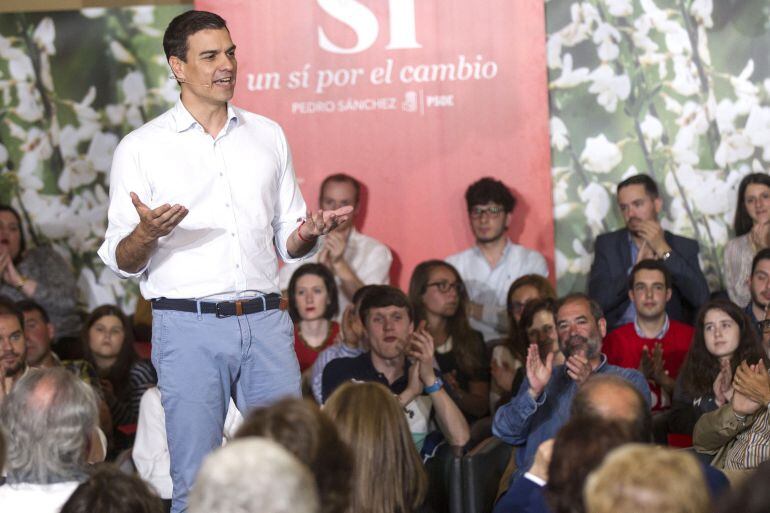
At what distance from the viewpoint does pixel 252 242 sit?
3.46 m

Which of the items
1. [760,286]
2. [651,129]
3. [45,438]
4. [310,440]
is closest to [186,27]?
[45,438]

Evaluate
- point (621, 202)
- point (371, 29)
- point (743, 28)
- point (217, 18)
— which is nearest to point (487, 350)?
point (621, 202)

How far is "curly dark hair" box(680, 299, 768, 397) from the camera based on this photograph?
4.83 metres

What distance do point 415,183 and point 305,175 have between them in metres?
0.54

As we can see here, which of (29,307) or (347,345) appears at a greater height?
(29,307)

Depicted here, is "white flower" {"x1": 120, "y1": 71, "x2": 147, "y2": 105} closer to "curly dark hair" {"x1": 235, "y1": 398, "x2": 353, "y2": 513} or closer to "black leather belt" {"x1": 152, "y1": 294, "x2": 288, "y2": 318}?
"black leather belt" {"x1": 152, "y1": 294, "x2": 288, "y2": 318}

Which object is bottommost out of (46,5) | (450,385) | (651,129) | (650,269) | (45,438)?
(450,385)

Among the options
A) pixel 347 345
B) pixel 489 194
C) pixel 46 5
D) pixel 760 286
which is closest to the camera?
pixel 347 345

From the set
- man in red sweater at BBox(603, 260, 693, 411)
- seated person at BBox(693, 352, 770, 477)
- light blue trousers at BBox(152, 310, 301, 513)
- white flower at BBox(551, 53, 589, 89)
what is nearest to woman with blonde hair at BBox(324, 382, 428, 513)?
light blue trousers at BBox(152, 310, 301, 513)

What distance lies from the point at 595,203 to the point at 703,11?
1.07m

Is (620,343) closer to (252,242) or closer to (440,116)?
(440,116)

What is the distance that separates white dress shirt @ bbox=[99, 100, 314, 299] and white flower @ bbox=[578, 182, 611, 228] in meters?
3.18

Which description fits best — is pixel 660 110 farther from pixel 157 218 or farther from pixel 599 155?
pixel 157 218

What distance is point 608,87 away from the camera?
637cm
